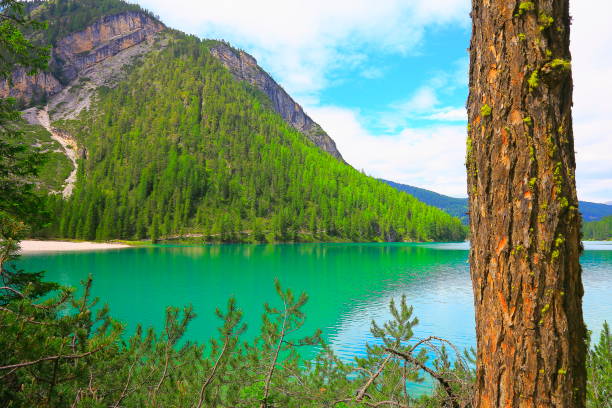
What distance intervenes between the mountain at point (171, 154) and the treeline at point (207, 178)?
474mm

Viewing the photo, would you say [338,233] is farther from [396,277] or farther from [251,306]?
[251,306]

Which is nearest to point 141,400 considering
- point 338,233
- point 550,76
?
point 550,76

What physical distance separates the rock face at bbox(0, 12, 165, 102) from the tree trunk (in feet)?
613

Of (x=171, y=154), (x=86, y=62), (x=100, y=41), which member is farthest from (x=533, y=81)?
(x=100, y=41)

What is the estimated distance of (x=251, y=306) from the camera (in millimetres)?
19984

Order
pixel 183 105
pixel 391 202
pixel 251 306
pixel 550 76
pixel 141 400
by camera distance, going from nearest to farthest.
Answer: pixel 550 76 < pixel 141 400 < pixel 251 306 < pixel 391 202 < pixel 183 105

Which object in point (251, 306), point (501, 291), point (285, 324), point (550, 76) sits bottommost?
point (251, 306)

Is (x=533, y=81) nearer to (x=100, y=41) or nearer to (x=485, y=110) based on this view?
(x=485, y=110)

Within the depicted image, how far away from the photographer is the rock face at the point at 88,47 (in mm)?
147125

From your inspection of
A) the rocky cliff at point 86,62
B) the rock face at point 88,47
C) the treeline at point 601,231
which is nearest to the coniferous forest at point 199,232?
the rocky cliff at point 86,62

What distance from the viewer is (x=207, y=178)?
119 metres

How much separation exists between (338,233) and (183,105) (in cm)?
9036

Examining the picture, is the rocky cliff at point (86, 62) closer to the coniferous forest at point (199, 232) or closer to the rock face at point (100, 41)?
the rock face at point (100, 41)

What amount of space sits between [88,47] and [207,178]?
109m
